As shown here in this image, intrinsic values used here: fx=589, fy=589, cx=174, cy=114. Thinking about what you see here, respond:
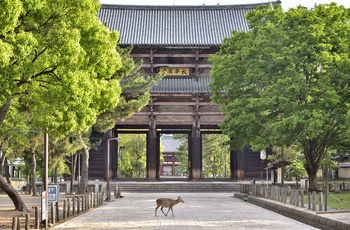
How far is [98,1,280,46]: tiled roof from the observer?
5750 centimetres

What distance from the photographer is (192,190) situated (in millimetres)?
52031

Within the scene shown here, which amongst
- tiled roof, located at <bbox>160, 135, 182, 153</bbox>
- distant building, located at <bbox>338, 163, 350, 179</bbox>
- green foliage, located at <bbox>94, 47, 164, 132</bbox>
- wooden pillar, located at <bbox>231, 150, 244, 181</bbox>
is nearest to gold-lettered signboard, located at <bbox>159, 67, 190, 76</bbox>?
wooden pillar, located at <bbox>231, 150, 244, 181</bbox>

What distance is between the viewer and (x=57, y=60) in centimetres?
1831

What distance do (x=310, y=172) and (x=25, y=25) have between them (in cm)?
2284

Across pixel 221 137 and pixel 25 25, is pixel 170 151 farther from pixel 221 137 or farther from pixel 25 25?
pixel 25 25

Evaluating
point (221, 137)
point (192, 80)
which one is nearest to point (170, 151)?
point (221, 137)

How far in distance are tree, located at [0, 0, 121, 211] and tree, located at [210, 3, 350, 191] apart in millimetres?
14027

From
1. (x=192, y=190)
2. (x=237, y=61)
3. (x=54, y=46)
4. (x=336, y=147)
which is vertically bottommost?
(x=192, y=190)

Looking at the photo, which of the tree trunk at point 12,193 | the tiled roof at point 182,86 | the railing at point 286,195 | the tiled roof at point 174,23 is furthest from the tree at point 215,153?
the tree trunk at point 12,193

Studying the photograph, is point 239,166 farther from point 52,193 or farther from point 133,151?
point 52,193

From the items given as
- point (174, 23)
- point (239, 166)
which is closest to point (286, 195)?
point (239, 166)

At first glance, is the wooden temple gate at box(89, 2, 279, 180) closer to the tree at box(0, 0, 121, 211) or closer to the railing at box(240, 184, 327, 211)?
the railing at box(240, 184, 327, 211)

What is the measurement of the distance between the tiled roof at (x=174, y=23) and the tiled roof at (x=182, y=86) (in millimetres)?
3450

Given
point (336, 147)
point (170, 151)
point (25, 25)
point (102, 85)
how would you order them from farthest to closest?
1. point (170, 151)
2. point (336, 147)
3. point (102, 85)
4. point (25, 25)
